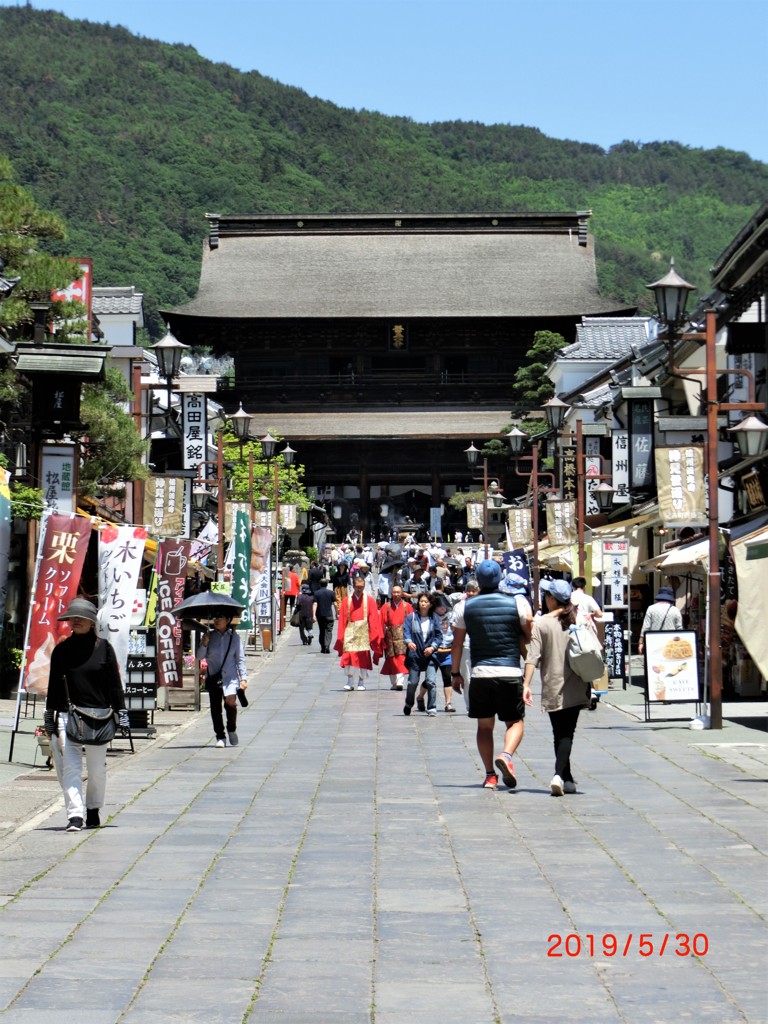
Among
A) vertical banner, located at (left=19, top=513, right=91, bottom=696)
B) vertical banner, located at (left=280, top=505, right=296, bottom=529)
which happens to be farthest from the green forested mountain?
vertical banner, located at (left=19, top=513, right=91, bottom=696)

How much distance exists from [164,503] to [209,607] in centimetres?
984

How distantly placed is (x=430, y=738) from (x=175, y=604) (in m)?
4.31

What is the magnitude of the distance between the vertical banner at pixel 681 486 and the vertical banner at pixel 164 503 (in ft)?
28.4

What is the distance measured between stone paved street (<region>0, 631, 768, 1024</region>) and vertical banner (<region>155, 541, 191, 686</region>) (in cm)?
435

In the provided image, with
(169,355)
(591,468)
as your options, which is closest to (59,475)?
(169,355)

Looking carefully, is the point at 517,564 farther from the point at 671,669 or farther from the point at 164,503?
the point at 671,669

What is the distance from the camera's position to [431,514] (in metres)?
61.1

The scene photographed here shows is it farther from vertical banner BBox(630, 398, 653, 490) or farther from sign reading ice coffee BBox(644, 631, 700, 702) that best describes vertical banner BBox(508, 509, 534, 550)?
sign reading ice coffee BBox(644, 631, 700, 702)

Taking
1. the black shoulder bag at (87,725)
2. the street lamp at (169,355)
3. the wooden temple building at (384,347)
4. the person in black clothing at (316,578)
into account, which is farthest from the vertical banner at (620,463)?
the wooden temple building at (384,347)

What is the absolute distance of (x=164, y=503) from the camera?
25.5 meters

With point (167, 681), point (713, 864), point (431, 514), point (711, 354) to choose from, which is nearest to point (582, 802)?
point (713, 864)

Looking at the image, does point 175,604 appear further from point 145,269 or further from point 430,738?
point 145,269
